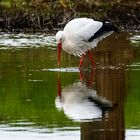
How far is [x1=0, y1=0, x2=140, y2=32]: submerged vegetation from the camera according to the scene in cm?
3509

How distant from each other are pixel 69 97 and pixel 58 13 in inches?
903

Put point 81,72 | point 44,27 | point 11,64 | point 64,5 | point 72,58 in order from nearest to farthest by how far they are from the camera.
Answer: point 81,72 → point 11,64 → point 72,58 → point 44,27 → point 64,5

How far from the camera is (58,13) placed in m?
36.2

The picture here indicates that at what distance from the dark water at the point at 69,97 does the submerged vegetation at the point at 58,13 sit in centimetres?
1229

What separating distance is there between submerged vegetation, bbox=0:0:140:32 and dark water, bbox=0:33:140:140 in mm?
12292

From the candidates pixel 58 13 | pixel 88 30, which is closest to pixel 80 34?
pixel 88 30

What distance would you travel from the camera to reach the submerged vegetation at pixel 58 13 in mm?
35094

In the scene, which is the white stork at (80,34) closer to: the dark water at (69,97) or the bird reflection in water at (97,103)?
the dark water at (69,97)

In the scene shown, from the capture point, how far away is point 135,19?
36500 millimetres

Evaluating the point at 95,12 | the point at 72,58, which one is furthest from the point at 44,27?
the point at 72,58

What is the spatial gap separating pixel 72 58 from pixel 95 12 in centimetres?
1632

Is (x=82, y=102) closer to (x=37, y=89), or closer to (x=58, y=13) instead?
(x=37, y=89)

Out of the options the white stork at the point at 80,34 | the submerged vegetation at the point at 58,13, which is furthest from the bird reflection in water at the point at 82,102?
the submerged vegetation at the point at 58,13

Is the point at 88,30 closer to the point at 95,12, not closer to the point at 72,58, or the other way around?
the point at 72,58
